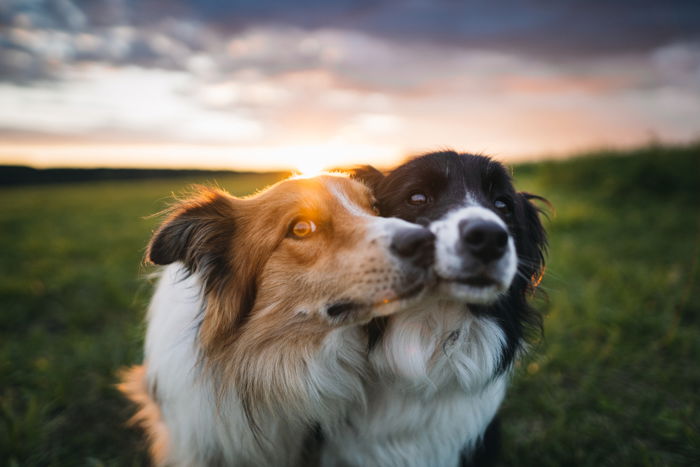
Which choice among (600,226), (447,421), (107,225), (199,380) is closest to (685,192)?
(600,226)

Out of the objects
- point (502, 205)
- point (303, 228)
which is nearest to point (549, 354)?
point (502, 205)

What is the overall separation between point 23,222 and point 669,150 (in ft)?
55.9

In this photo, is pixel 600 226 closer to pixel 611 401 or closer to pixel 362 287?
pixel 611 401

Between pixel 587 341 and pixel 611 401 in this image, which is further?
pixel 587 341

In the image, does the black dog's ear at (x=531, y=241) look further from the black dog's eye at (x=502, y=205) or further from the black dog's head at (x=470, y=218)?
the black dog's eye at (x=502, y=205)

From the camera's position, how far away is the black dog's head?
1.65 metres

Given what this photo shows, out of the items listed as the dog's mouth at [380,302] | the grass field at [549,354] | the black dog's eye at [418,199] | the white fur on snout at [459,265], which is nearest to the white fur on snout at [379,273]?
the dog's mouth at [380,302]

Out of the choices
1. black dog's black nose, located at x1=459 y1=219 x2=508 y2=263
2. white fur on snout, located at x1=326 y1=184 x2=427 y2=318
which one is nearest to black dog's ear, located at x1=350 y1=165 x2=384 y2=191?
white fur on snout, located at x1=326 y1=184 x2=427 y2=318

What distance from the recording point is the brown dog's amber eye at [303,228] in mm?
2081

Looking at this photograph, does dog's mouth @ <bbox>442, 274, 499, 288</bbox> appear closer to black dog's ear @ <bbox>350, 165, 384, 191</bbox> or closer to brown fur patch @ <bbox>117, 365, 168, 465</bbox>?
black dog's ear @ <bbox>350, 165, 384, 191</bbox>

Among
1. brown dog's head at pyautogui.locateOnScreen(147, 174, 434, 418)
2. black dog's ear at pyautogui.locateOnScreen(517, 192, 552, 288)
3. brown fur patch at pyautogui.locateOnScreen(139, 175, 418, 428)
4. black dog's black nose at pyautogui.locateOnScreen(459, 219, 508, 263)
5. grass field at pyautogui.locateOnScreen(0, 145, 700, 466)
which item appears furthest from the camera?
grass field at pyautogui.locateOnScreen(0, 145, 700, 466)

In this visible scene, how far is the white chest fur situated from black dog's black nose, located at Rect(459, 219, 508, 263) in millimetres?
455

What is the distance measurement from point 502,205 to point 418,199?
Answer: 493mm

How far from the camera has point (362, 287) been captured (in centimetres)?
180
